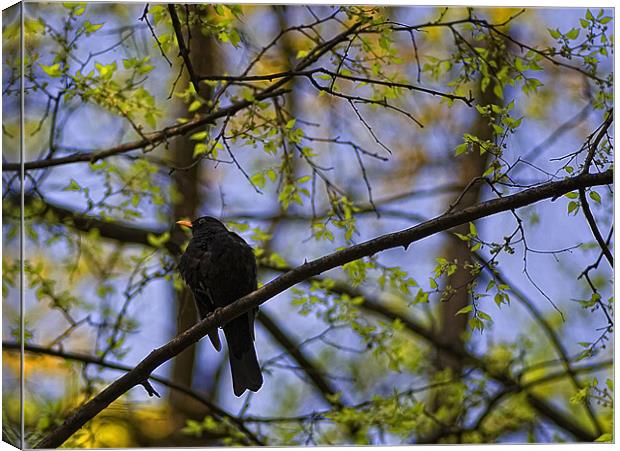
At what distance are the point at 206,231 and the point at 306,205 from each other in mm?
1761

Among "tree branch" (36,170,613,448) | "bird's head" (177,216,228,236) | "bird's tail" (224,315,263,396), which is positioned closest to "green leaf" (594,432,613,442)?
"tree branch" (36,170,613,448)

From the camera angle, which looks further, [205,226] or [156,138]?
[205,226]

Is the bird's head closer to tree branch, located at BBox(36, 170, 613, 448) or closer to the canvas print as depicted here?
the canvas print

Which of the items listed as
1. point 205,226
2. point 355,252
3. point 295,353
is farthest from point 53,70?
point 295,353

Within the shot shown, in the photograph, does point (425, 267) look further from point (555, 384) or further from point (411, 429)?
point (411, 429)

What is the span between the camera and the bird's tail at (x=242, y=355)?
11.1ft

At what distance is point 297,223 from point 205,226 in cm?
158

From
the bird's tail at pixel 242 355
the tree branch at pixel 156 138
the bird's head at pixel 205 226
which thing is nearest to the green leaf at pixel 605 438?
the bird's tail at pixel 242 355

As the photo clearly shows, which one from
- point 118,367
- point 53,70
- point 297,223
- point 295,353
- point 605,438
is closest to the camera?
point 53,70

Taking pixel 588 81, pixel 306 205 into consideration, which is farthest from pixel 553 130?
pixel 306 205

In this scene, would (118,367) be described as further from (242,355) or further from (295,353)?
(295,353)

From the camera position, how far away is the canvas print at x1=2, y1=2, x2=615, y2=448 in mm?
3244

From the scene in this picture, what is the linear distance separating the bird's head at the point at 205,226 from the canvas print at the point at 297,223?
0.01 meters

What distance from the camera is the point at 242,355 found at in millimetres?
3434
